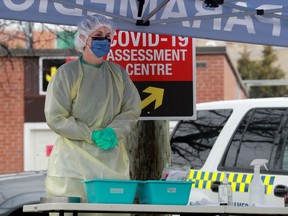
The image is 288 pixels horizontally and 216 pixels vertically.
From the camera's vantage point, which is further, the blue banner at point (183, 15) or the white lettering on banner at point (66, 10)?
the white lettering on banner at point (66, 10)

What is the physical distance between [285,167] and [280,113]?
23.5 inches

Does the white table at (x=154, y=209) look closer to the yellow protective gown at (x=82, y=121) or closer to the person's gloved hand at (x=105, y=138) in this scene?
the yellow protective gown at (x=82, y=121)

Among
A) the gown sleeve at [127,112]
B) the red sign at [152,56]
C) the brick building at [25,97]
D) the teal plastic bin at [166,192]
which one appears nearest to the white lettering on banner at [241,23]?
the red sign at [152,56]

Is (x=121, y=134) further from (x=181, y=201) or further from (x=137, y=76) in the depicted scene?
(x=137, y=76)

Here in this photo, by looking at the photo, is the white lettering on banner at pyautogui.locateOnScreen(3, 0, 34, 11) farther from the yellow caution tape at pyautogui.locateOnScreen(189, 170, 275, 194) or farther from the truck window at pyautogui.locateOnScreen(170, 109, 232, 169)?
the truck window at pyautogui.locateOnScreen(170, 109, 232, 169)

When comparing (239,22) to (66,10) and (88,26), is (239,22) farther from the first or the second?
(88,26)

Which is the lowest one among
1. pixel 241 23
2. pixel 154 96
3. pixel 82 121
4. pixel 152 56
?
pixel 82 121

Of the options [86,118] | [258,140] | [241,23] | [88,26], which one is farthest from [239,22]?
[258,140]

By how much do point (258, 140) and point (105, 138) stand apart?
134 inches

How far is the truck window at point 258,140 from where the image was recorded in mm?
8711

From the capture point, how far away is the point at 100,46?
19.0 ft

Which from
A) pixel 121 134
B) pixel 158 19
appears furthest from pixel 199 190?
pixel 121 134

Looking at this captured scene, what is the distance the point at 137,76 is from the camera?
7395mm

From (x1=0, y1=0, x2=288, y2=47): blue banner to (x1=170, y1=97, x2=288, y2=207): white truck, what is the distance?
1.68 meters
